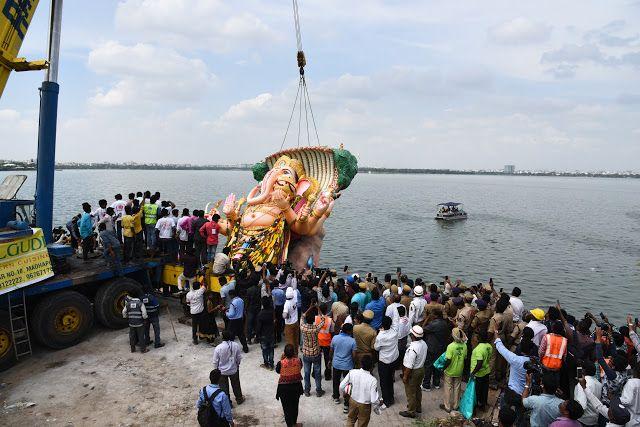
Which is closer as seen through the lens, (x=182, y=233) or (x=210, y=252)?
(x=182, y=233)

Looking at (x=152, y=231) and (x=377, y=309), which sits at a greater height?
(x=152, y=231)

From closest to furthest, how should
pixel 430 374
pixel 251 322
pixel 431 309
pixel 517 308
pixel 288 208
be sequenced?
1. pixel 431 309
2. pixel 430 374
3. pixel 517 308
4. pixel 251 322
5. pixel 288 208

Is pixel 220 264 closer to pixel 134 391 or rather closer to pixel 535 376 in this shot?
pixel 134 391

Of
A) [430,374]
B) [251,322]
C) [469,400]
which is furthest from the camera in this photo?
[251,322]

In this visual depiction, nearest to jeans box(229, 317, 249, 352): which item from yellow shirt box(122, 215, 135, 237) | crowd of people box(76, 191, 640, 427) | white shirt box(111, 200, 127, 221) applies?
crowd of people box(76, 191, 640, 427)

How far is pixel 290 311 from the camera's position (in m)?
8.91

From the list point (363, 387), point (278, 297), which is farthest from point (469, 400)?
point (278, 297)

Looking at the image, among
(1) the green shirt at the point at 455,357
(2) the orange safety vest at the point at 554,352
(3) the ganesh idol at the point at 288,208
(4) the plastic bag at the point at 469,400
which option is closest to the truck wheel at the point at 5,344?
(3) the ganesh idol at the point at 288,208

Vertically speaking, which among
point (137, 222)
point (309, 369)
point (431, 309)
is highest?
point (137, 222)

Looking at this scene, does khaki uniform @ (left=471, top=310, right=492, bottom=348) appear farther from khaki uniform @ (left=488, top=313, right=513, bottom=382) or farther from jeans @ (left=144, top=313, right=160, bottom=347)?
jeans @ (left=144, top=313, right=160, bottom=347)

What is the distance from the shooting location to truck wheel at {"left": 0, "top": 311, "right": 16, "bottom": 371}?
28.2ft

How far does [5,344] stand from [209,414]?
5738 mm

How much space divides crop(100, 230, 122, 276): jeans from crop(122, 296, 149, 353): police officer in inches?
62.8

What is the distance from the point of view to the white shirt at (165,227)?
1209cm
